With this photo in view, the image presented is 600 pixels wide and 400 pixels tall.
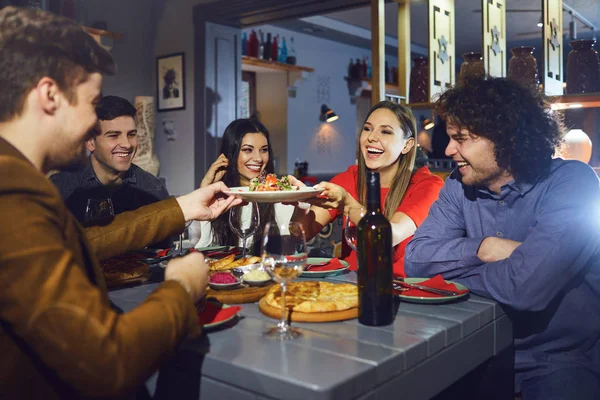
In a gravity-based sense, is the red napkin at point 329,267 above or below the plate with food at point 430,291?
above

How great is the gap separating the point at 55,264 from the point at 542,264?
47.2 inches

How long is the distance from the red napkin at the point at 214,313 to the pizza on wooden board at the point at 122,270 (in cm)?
42

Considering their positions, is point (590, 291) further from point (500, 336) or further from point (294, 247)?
point (294, 247)

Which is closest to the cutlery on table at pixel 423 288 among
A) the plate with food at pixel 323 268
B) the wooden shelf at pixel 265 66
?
the plate with food at pixel 323 268

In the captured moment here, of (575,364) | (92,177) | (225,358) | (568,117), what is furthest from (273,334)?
(568,117)

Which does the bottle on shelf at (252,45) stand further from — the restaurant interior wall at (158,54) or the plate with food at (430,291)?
the plate with food at (430,291)

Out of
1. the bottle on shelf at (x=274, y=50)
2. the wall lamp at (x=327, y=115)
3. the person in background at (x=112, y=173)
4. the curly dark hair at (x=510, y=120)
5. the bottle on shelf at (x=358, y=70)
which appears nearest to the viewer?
the curly dark hair at (x=510, y=120)

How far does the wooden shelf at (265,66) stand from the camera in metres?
6.97

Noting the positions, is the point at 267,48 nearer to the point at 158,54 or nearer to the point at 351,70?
the point at 158,54

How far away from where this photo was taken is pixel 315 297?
133cm

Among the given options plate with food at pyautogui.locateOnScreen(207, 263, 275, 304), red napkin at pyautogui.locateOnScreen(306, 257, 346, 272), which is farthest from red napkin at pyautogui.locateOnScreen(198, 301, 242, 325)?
red napkin at pyautogui.locateOnScreen(306, 257, 346, 272)

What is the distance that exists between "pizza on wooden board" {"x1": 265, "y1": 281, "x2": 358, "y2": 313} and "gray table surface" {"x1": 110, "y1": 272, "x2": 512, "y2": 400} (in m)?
0.04

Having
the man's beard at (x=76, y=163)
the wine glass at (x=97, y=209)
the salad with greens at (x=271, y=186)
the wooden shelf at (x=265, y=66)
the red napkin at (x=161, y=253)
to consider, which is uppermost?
the wooden shelf at (x=265, y=66)

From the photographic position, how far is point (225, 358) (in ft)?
3.26
